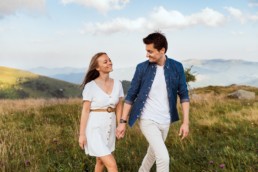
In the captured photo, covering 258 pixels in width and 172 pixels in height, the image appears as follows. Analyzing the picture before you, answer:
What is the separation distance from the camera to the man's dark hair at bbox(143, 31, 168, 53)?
16.3ft

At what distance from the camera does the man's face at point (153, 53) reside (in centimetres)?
500

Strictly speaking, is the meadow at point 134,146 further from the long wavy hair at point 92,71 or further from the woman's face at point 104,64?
the woman's face at point 104,64

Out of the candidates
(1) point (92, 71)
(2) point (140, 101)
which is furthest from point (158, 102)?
(1) point (92, 71)

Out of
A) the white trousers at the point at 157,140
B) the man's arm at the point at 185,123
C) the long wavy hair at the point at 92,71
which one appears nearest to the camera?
the white trousers at the point at 157,140

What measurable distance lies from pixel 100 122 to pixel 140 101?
0.63 metres

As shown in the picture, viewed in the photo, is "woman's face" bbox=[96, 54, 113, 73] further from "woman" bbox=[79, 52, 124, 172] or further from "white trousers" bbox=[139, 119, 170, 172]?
"white trousers" bbox=[139, 119, 170, 172]

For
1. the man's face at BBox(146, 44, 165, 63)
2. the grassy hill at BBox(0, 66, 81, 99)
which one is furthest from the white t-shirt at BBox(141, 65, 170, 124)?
the grassy hill at BBox(0, 66, 81, 99)

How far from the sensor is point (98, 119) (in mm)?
5031

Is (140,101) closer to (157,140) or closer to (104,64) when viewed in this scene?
(157,140)

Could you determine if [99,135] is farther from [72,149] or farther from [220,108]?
[220,108]

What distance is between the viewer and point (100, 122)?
198 inches

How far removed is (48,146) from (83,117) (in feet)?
12.1

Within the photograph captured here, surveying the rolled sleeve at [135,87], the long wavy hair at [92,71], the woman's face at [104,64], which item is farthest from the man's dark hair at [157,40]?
the long wavy hair at [92,71]

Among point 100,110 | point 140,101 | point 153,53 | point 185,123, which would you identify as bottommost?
point 185,123
